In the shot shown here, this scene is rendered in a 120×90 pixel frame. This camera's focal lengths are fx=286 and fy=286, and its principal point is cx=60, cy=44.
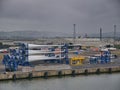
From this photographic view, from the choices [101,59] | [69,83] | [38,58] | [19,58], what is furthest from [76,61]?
[69,83]

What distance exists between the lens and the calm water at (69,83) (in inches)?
368

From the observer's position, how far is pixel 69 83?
10.4 m

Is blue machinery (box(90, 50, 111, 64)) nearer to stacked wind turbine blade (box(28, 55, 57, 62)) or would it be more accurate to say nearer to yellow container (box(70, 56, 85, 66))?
yellow container (box(70, 56, 85, 66))

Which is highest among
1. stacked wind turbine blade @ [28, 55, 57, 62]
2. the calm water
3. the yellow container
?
stacked wind turbine blade @ [28, 55, 57, 62]

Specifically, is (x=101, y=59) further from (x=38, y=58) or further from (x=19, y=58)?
(x=19, y=58)

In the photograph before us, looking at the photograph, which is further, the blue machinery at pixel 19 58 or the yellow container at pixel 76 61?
the yellow container at pixel 76 61

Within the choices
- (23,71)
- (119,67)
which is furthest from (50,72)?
(119,67)

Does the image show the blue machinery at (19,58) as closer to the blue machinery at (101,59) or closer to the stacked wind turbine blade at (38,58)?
the stacked wind turbine blade at (38,58)

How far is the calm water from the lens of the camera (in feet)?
30.7

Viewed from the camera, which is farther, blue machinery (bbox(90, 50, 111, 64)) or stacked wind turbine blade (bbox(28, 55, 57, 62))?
blue machinery (bbox(90, 50, 111, 64))

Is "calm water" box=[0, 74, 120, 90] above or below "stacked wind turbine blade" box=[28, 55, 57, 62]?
below

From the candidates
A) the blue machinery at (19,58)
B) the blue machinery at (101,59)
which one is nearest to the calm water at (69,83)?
the blue machinery at (19,58)

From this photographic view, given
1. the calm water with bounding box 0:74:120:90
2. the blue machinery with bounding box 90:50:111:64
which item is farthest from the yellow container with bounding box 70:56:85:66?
the calm water with bounding box 0:74:120:90

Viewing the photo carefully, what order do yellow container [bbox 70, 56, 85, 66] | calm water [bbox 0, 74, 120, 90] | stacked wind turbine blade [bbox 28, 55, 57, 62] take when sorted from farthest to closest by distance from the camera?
yellow container [bbox 70, 56, 85, 66]
stacked wind turbine blade [bbox 28, 55, 57, 62]
calm water [bbox 0, 74, 120, 90]
